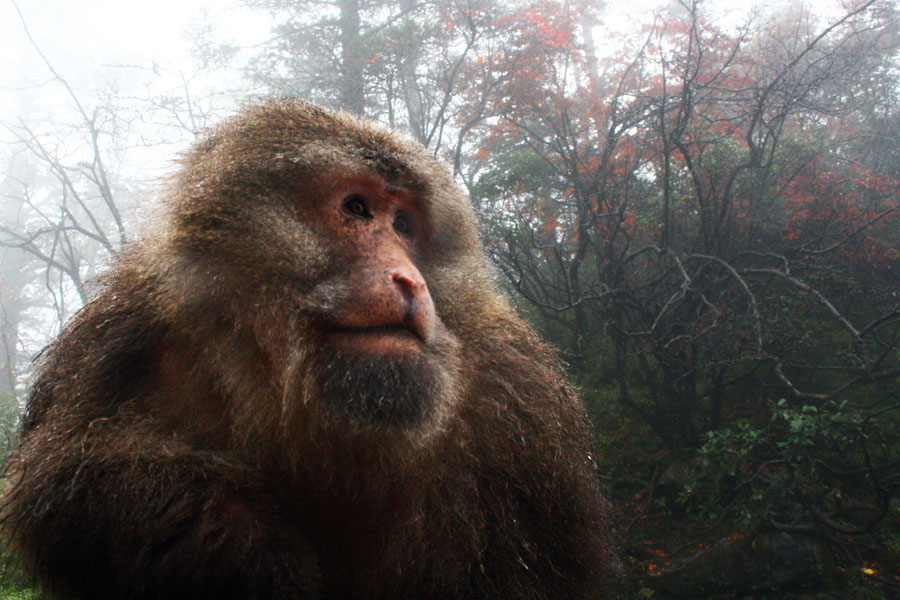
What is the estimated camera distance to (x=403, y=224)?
75.4 inches

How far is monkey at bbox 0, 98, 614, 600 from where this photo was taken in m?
1.40

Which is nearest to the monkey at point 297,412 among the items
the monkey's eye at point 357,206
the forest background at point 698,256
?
the monkey's eye at point 357,206

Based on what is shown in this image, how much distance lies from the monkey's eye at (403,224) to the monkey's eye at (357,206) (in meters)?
0.15

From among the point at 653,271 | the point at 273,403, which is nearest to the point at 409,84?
the point at 653,271

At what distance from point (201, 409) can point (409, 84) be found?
325 inches

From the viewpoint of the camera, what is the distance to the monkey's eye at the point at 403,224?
1881mm

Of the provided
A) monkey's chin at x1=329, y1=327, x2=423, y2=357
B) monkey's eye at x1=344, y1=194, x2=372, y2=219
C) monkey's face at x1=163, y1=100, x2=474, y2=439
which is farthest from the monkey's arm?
monkey's eye at x1=344, y1=194, x2=372, y2=219

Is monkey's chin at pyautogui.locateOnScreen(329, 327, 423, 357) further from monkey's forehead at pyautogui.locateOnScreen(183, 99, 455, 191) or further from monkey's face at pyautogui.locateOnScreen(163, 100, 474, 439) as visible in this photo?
monkey's forehead at pyautogui.locateOnScreen(183, 99, 455, 191)

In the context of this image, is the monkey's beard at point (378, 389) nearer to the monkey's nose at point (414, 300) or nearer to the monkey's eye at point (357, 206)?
the monkey's nose at point (414, 300)

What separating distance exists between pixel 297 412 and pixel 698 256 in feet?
15.0

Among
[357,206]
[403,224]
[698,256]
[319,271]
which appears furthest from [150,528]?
[698,256]

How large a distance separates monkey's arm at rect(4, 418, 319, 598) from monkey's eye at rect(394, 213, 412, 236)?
0.87 metres

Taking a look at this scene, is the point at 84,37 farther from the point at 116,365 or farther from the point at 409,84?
the point at 116,365

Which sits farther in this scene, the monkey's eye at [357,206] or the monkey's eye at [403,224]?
the monkey's eye at [403,224]
